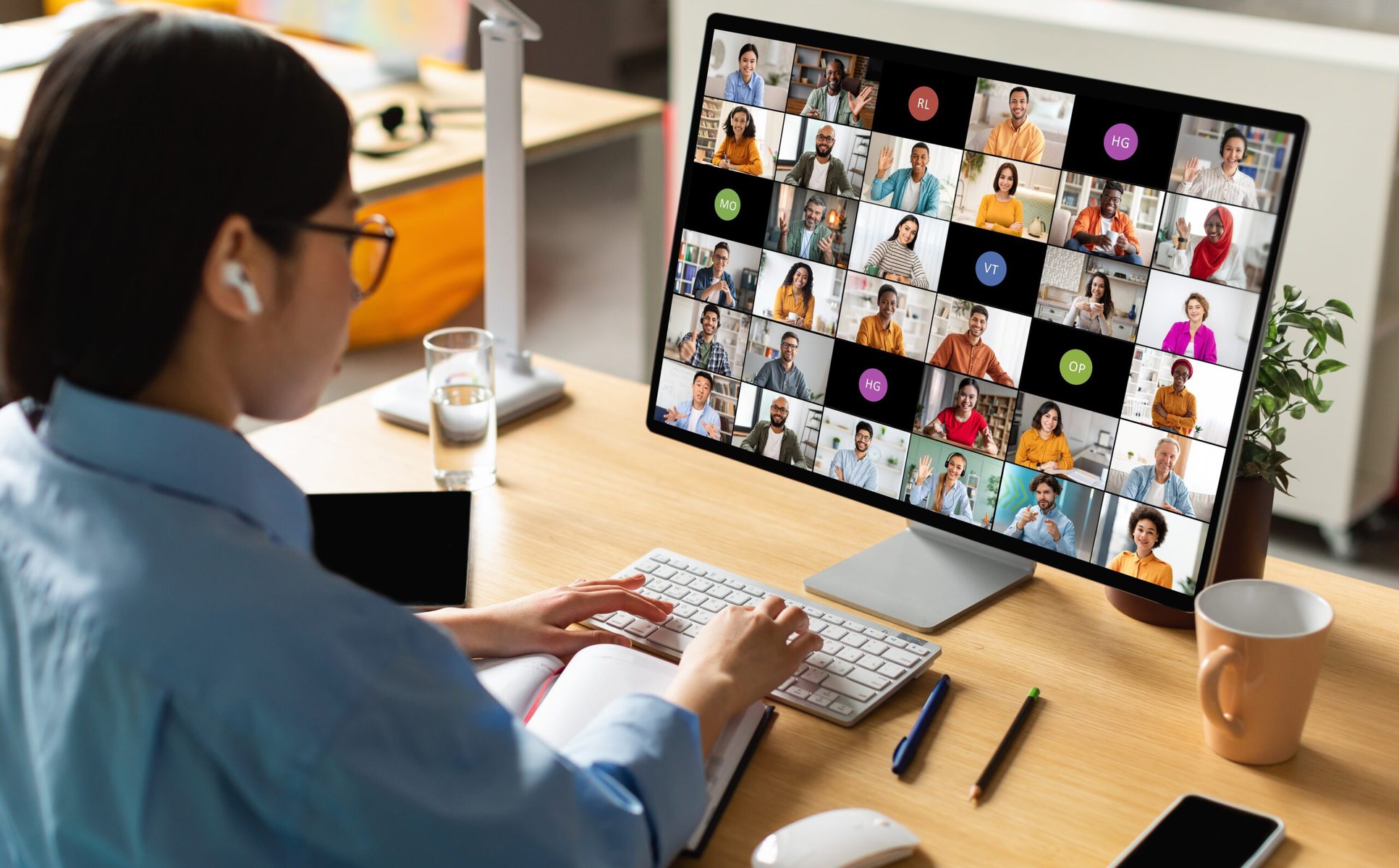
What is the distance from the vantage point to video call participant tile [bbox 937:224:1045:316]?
1038 millimetres

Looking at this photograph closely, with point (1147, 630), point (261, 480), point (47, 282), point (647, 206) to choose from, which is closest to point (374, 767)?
point (261, 480)

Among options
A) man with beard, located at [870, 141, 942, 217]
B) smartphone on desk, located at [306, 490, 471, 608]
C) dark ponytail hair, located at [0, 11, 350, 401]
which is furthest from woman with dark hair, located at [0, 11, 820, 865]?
man with beard, located at [870, 141, 942, 217]

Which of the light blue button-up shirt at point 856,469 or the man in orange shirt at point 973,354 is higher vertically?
the man in orange shirt at point 973,354

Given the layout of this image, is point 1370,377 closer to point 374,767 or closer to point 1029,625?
point 1029,625

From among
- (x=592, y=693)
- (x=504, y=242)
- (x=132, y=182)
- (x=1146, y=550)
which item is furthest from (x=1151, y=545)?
(x=504, y=242)

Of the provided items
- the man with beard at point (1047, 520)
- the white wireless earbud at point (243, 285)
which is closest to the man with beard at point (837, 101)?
the man with beard at point (1047, 520)

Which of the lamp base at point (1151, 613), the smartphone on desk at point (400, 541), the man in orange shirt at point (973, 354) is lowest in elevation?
the smartphone on desk at point (400, 541)

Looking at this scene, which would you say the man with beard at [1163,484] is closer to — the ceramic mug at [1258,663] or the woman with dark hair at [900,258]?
the ceramic mug at [1258,663]

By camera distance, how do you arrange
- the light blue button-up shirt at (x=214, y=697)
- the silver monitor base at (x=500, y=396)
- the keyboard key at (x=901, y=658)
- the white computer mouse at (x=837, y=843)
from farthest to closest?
the silver monitor base at (x=500, y=396), the keyboard key at (x=901, y=658), the white computer mouse at (x=837, y=843), the light blue button-up shirt at (x=214, y=697)

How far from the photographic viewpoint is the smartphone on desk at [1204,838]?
0.84 meters

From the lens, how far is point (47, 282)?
0.69 meters

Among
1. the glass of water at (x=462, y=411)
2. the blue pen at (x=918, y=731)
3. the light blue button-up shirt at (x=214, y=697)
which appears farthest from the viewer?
the glass of water at (x=462, y=411)

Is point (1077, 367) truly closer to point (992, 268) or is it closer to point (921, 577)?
point (992, 268)

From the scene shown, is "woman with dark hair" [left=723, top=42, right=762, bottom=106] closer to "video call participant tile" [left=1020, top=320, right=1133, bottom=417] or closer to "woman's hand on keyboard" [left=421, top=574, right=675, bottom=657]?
"video call participant tile" [left=1020, top=320, right=1133, bottom=417]
